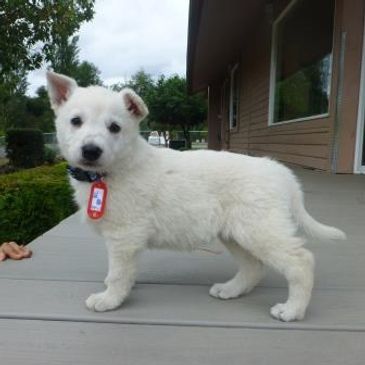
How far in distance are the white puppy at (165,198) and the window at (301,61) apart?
18.6 ft

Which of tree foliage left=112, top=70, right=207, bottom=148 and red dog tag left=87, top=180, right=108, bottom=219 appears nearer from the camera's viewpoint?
red dog tag left=87, top=180, right=108, bottom=219

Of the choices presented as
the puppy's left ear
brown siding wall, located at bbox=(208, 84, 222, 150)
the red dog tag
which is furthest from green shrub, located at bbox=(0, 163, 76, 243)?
brown siding wall, located at bbox=(208, 84, 222, 150)

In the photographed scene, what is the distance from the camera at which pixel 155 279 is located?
282 cm

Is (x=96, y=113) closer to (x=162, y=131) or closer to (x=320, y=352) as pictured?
(x=320, y=352)

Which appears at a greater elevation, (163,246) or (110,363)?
(163,246)

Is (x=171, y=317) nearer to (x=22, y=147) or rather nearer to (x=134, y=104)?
(x=134, y=104)

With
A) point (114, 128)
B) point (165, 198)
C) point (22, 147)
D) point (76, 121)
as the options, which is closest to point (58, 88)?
point (76, 121)

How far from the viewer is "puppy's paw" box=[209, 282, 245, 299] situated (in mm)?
2521

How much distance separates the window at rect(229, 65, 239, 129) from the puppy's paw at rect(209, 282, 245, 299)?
52.7ft

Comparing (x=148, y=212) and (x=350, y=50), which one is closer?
(x=148, y=212)

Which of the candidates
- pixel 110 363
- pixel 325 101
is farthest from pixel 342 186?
pixel 110 363

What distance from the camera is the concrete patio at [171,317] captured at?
1.89 meters

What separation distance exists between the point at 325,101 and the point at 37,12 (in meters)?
6.80

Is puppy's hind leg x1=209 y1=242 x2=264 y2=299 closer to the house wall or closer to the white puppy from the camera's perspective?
the white puppy
